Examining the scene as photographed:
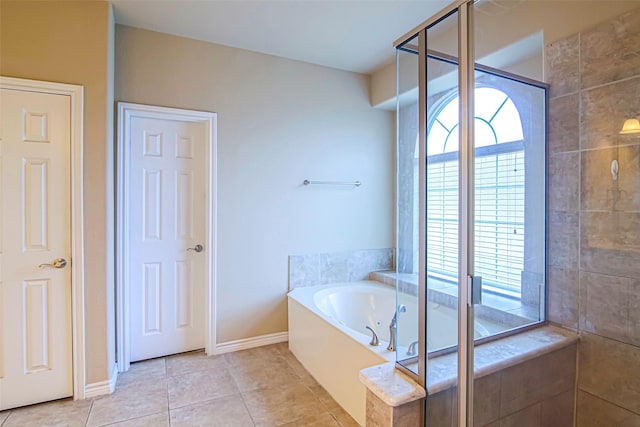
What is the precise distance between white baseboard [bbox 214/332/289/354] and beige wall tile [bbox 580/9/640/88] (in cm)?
291

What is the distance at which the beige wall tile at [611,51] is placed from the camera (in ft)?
5.27

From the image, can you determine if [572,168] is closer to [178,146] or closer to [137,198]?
[178,146]

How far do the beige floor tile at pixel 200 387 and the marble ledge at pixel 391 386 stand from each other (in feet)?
3.98

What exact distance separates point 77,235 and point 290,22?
6.92ft

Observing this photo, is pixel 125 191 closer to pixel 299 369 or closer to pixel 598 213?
pixel 299 369

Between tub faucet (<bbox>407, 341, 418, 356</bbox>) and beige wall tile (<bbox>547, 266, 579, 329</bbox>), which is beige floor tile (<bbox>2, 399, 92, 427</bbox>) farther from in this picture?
beige wall tile (<bbox>547, 266, 579, 329</bbox>)

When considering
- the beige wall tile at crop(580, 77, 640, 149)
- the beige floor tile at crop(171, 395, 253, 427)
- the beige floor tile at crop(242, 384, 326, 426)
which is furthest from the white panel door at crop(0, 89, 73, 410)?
the beige wall tile at crop(580, 77, 640, 149)

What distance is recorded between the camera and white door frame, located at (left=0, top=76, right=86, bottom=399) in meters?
2.13

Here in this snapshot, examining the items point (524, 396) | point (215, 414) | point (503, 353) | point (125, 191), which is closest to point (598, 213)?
point (503, 353)

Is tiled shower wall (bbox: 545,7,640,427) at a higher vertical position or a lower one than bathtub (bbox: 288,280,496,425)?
higher

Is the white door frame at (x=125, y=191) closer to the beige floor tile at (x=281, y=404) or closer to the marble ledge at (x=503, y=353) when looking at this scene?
the beige floor tile at (x=281, y=404)

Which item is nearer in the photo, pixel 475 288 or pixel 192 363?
pixel 475 288

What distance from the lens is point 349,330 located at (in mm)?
2209

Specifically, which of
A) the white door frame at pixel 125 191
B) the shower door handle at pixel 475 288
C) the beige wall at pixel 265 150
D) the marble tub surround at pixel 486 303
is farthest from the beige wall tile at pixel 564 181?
the white door frame at pixel 125 191
